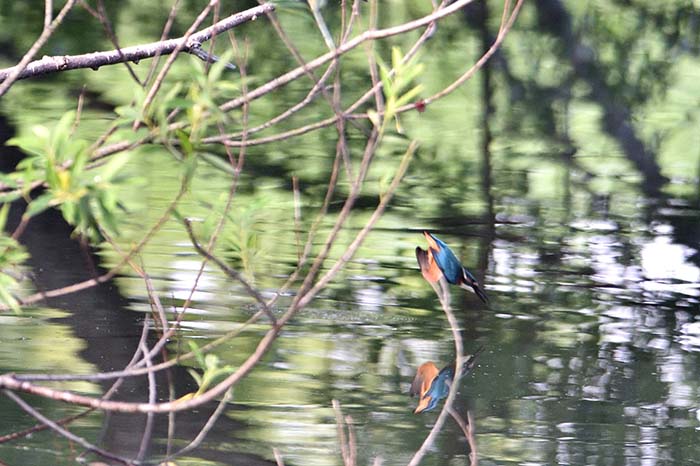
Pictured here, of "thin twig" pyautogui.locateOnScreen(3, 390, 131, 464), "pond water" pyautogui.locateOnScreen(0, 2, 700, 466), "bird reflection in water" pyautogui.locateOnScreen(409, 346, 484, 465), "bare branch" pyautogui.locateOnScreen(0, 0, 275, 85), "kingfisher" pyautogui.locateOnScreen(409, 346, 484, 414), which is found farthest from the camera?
"kingfisher" pyautogui.locateOnScreen(409, 346, 484, 414)

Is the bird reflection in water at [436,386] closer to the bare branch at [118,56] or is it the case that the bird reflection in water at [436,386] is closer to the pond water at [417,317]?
the pond water at [417,317]

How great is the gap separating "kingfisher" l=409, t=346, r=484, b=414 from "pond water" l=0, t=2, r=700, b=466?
0.13 feet

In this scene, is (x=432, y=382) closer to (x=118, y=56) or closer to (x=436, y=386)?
(x=436, y=386)

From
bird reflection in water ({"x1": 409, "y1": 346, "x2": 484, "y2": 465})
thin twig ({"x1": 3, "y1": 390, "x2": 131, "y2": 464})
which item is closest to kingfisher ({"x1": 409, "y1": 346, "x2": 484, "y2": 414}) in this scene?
bird reflection in water ({"x1": 409, "y1": 346, "x2": 484, "y2": 465})

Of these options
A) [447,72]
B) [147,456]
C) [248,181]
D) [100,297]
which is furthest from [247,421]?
[447,72]

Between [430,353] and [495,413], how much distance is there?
22.4 inches

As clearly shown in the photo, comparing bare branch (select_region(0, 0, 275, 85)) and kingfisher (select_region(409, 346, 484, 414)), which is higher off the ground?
bare branch (select_region(0, 0, 275, 85))

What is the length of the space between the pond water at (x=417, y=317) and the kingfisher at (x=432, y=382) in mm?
39

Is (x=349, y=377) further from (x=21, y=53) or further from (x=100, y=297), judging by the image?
(x=21, y=53)

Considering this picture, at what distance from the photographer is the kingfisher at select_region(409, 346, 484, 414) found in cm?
358

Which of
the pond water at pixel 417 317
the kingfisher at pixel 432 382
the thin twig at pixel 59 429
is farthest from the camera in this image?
the kingfisher at pixel 432 382

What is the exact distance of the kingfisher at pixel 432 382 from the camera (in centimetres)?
358

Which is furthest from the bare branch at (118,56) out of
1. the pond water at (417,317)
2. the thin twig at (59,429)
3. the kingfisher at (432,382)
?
the kingfisher at (432,382)

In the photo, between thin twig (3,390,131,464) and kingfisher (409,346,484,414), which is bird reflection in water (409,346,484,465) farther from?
thin twig (3,390,131,464)
